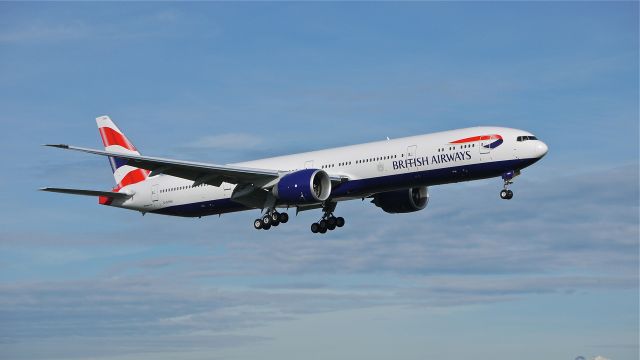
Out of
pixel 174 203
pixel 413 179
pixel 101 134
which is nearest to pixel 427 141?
pixel 413 179

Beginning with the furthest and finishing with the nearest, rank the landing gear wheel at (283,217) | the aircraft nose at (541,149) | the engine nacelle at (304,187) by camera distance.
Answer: the landing gear wheel at (283,217), the engine nacelle at (304,187), the aircraft nose at (541,149)

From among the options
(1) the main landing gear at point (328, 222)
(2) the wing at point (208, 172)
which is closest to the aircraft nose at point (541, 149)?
(2) the wing at point (208, 172)

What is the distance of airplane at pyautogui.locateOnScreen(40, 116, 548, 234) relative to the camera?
5475 cm

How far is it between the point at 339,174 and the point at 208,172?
287 inches

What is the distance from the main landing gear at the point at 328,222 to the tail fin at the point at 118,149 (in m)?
12.5

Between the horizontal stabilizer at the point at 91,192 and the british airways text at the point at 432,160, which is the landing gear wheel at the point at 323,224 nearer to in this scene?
the british airways text at the point at 432,160

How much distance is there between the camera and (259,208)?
205 ft

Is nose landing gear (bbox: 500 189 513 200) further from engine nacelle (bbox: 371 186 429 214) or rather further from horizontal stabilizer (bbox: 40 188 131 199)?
horizontal stabilizer (bbox: 40 188 131 199)

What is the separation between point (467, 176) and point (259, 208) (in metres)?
13.5

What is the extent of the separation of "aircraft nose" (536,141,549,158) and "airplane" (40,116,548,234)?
52 millimetres

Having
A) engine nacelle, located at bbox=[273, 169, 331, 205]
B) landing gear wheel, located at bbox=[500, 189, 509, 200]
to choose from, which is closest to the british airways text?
landing gear wheel, located at bbox=[500, 189, 509, 200]

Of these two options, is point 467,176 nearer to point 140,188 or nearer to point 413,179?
point 413,179

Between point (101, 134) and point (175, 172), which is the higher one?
point (101, 134)

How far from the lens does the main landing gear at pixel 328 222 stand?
6406 cm
